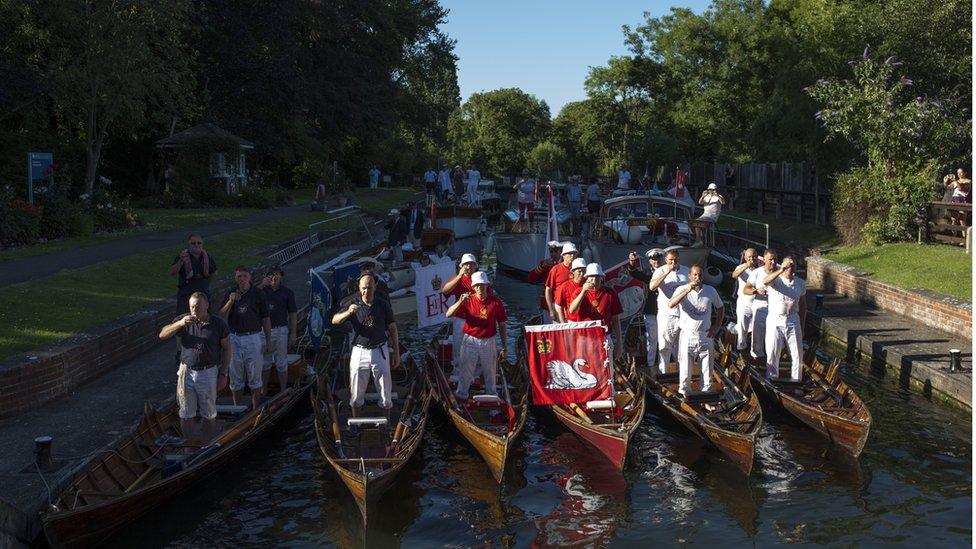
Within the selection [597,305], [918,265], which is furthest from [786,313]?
[918,265]

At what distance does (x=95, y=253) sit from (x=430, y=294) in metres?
12.2

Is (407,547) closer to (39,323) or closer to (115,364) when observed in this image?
(115,364)

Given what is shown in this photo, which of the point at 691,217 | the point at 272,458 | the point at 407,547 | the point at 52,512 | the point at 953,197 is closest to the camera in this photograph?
the point at 52,512

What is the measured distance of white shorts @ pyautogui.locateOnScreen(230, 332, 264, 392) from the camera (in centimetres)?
1345

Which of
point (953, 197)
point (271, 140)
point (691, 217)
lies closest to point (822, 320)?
point (953, 197)

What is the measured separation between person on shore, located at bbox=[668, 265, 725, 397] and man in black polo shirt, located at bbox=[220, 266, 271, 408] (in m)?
5.51

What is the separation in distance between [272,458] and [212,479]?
1323 millimetres

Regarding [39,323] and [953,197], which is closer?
[39,323]

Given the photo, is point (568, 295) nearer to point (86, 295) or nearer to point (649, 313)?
point (649, 313)

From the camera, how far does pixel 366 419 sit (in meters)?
12.8

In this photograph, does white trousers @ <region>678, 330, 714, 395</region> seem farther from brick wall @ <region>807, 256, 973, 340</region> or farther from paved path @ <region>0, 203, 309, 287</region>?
paved path @ <region>0, 203, 309, 287</region>

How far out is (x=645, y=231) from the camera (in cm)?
2980

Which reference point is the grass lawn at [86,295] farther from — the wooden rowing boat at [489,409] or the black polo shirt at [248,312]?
the wooden rowing boat at [489,409]

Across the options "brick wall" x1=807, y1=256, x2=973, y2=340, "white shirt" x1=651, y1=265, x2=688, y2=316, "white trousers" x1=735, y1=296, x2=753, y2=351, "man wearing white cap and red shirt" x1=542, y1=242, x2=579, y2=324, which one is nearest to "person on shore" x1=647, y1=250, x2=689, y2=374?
"white shirt" x1=651, y1=265, x2=688, y2=316
